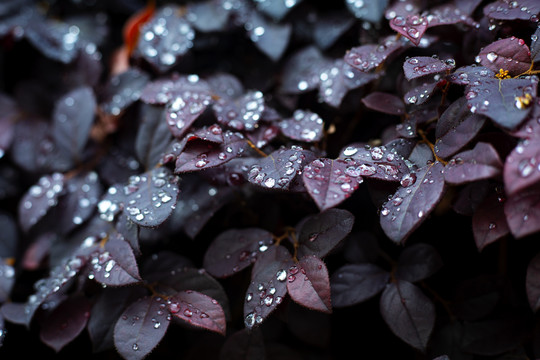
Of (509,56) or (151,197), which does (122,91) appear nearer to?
(151,197)

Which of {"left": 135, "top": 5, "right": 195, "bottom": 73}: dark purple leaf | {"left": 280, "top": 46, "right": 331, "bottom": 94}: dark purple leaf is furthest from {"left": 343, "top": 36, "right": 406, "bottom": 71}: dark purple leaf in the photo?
{"left": 135, "top": 5, "right": 195, "bottom": 73}: dark purple leaf

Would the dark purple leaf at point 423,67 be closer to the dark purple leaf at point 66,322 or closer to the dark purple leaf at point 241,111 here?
the dark purple leaf at point 241,111

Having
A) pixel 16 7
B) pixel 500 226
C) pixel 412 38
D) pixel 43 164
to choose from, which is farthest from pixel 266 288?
pixel 16 7

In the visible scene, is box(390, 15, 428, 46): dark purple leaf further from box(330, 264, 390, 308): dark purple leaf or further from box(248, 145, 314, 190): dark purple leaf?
box(330, 264, 390, 308): dark purple leaf

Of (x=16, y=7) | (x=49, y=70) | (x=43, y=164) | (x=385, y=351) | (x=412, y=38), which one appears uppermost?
(x=412, y=38)

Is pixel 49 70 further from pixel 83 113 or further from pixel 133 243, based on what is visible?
pixel 133 243

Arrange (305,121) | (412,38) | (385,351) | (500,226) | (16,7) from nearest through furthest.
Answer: (500,226) < (412,38) < (305,121) < (385,351) < (16,7)
